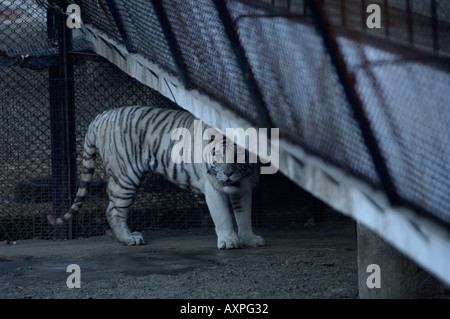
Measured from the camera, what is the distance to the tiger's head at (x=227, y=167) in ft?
18.5

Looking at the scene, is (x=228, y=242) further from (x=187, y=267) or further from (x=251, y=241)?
(x=187, y=267)

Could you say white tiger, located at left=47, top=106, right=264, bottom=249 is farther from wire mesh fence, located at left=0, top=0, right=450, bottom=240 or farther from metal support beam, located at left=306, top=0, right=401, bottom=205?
metal support beam, located at left=306, top=0, right=401, bottom=205

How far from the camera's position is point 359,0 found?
3096 millimetres

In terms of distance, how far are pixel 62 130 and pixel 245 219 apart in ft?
7.30

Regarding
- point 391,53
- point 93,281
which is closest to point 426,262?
point 391,53

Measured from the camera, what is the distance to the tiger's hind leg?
6.31 m

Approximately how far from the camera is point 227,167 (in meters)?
5.64

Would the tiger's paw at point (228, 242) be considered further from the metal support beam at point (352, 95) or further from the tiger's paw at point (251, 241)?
the metal support beam at point (352, 95)

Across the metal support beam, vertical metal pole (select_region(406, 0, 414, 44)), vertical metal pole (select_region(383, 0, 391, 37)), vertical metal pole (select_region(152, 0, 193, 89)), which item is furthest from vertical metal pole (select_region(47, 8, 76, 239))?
the metal support beam

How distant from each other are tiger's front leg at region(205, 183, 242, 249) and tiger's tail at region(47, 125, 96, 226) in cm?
140

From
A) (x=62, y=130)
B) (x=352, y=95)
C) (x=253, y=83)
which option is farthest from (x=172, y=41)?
(x=62, y=130)

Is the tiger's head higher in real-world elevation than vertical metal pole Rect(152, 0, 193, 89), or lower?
lower

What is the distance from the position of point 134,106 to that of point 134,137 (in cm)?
36

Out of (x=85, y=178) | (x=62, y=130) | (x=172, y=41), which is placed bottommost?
(x=85, y=178)
